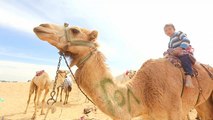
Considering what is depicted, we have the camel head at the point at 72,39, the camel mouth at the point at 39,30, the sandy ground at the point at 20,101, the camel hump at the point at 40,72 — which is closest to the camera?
the camel mouth at the point at 39,30

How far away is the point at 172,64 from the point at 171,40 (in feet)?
2.34

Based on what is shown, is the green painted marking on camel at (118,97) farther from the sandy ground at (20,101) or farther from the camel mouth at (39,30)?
the sandy ground at (20,101)

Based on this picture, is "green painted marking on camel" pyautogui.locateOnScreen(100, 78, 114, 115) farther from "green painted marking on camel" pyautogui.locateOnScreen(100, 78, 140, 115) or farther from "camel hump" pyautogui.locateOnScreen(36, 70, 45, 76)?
"camel hump" pyautogui.locateOnScreen(36, 70, 45, 76)

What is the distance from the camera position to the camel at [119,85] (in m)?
4.01

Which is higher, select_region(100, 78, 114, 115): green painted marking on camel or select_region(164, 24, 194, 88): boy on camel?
select_region(164, 24, 194, 88): boy on camel

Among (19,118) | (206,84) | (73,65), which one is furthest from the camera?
(19,118)

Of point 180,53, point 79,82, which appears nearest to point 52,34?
point 79,82

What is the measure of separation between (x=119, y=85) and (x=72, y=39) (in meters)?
0.99

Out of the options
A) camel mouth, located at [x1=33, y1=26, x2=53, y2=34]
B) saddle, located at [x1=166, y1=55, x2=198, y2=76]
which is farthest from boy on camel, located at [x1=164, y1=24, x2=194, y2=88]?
camel mouth, located at [x1=33, y1=26, x2=53, y2=34]

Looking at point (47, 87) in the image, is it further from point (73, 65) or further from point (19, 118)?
point (73, 65)

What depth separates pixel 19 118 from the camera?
14.8 metres

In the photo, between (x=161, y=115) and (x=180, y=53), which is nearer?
(x=161, y=115)

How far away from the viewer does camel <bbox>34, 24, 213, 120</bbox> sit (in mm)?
4008

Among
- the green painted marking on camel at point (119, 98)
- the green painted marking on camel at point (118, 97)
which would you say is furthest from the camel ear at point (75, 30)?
the green painted marking on camel at point (119, 98)
